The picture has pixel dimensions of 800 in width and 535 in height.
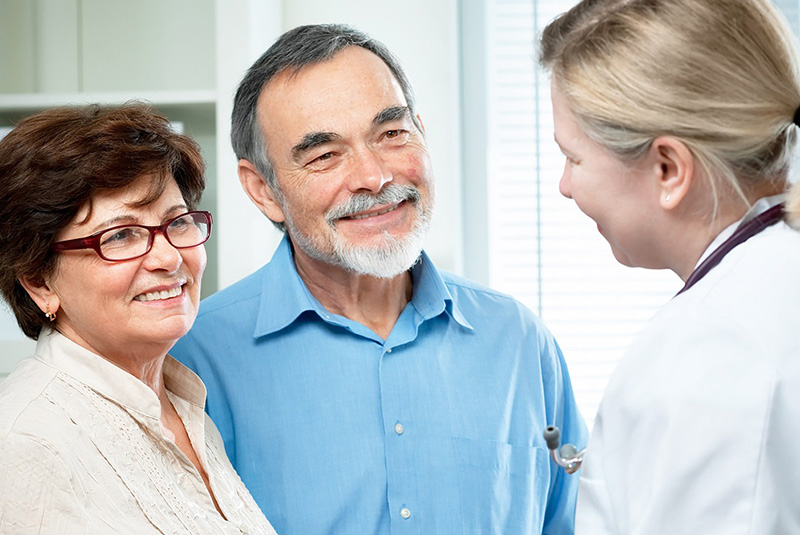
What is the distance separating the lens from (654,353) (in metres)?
0.83

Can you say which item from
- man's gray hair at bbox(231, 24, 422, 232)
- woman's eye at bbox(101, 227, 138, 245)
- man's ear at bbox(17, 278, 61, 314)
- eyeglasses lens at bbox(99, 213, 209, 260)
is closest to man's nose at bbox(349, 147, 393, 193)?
man's gray hair at bbox(231, 24, 422, 232)

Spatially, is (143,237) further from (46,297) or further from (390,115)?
(390,115)

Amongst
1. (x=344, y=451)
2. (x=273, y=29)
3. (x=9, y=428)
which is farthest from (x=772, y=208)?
(x=273, y=29)

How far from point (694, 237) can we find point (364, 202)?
0.66 m

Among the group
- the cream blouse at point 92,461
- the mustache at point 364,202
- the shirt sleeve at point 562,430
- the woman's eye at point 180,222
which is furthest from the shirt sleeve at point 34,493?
the shirt sleeve at point 562,430

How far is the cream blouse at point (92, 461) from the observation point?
99cm

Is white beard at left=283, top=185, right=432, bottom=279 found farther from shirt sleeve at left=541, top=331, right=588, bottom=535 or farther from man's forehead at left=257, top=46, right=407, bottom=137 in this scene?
shirt sleeve at left=541, top=331, right=588, bottom=535

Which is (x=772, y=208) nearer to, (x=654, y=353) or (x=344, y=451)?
(x=654, y=353)

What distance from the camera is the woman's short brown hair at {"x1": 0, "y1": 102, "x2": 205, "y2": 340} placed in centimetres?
109

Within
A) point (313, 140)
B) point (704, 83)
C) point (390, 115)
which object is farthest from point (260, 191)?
point (704, 83)

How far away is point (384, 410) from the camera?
4.68ft

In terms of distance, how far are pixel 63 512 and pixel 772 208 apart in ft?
2.84

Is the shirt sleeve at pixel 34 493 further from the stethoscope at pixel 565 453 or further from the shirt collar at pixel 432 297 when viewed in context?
the shirt collar at pixel 432 297

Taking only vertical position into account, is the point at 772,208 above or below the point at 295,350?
above
